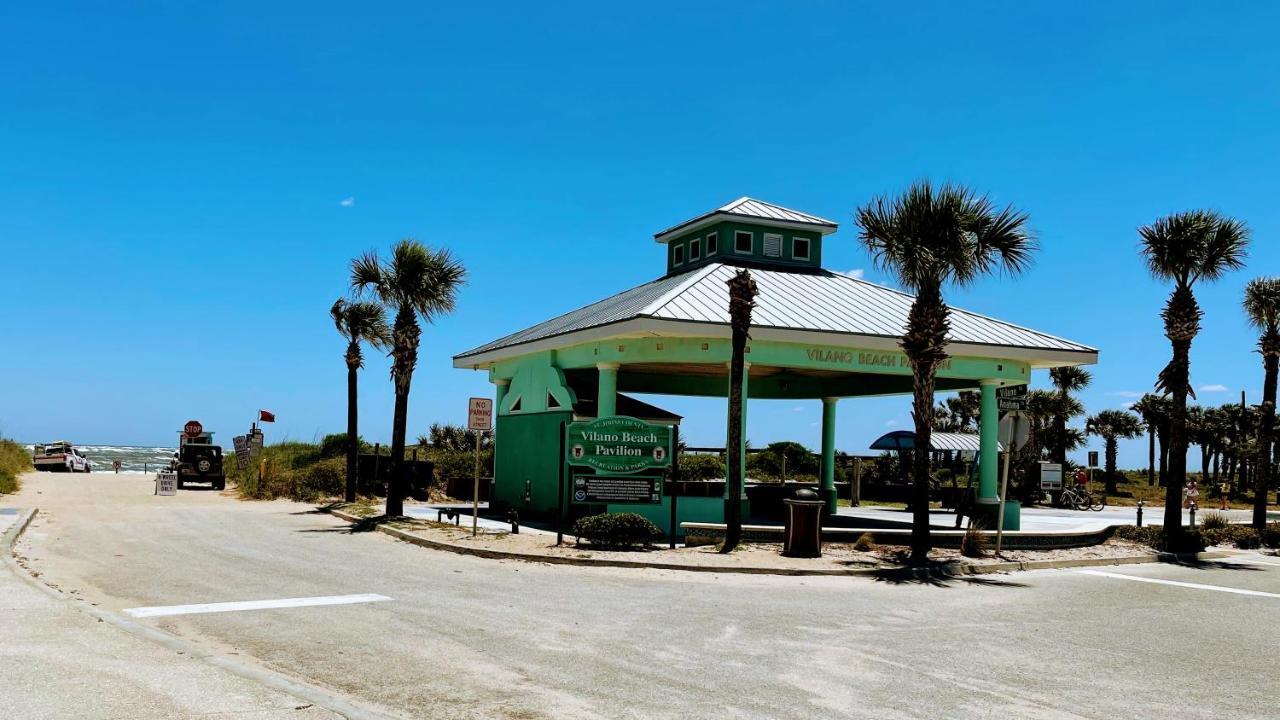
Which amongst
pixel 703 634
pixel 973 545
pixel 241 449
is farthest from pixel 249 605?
pixel 241 449

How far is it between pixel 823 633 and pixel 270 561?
976cm

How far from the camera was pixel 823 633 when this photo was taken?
10891mm

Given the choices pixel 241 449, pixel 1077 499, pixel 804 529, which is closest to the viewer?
pixel 804 529

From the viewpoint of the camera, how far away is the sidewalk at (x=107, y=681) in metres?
6.75

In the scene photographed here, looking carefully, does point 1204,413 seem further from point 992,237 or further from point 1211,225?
point 992,237

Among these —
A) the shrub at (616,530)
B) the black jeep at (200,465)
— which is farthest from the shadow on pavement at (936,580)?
the black jeep at (200,465)

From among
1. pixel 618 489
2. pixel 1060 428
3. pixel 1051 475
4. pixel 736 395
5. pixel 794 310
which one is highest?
pixel 794 310

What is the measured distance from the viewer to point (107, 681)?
753 centimetres

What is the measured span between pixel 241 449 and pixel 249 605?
35.8m

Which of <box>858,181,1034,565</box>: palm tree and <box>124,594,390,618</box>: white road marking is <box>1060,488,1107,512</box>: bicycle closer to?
<box>858,181,1034,565</box>: palm tree

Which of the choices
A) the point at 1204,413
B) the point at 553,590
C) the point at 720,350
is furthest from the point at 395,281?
the point at 1204,413

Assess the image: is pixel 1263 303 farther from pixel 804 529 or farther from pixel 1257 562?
pixel 804 529

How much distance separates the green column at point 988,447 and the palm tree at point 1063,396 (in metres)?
35.2

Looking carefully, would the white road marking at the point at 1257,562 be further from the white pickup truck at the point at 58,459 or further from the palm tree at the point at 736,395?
the white pickup truck at the point at 58,459
